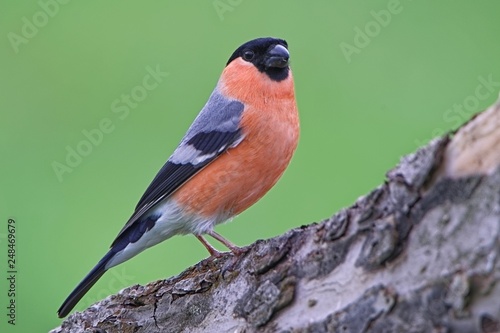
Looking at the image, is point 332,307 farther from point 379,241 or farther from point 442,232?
point 442,232

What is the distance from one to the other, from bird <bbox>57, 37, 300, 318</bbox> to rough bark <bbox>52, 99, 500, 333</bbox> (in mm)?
1026

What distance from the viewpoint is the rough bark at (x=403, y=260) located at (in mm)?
2287

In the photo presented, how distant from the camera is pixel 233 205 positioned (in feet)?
14.3

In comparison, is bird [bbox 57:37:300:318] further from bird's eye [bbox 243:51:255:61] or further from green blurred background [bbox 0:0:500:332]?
green blurred background [bbox 0:0:500:332]

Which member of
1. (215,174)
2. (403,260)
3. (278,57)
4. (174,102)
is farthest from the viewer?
(174,102)

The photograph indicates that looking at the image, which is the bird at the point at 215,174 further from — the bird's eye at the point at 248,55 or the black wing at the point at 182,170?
the bird's eye at the point at 248,55

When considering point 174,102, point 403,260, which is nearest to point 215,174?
point 403,260

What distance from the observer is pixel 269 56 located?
4.66 m

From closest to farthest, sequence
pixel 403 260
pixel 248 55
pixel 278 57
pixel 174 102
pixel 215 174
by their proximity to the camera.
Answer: pixel 403 260, pixel 215 174, pixel 278 57, pixel 248 55, pixel 174 102

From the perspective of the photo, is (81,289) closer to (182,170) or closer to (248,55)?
(182,170)

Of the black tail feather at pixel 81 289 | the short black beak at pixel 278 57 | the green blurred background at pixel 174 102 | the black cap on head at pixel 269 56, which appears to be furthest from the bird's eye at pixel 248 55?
the black tail feather at pixel 81 289

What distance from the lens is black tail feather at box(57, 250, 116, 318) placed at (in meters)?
4.09

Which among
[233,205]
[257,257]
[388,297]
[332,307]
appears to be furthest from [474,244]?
[233,205]

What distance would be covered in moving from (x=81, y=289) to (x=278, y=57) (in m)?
1.76
